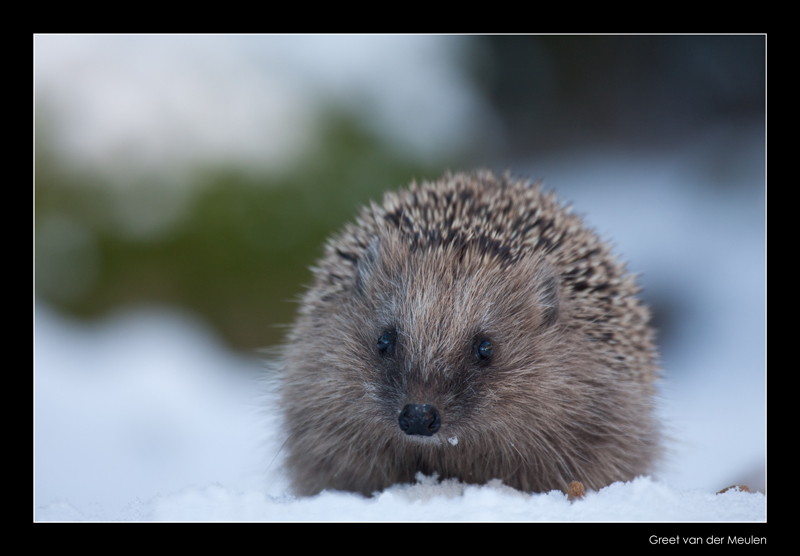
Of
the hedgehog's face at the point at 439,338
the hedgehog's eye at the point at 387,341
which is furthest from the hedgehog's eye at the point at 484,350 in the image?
the hedgehog's eye at the point at 387,341

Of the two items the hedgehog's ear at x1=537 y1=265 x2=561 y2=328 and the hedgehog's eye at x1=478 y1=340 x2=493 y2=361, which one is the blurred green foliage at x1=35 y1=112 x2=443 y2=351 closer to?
the hedgehog's ear at x1=537 y1=265 x2=561 y2=328

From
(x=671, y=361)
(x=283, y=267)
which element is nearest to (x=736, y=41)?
(x=671, y=361)

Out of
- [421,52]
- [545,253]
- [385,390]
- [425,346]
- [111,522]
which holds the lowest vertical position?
[111,522]

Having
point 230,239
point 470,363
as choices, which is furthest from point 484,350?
point 230,239

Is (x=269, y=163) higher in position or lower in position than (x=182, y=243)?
higher

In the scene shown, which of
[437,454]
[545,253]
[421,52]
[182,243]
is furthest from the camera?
[182,243]

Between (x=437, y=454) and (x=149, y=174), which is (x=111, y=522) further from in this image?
(x=149, y=174)

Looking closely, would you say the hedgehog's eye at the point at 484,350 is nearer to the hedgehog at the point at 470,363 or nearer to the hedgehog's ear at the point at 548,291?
the hedgehog at the point at 470,363

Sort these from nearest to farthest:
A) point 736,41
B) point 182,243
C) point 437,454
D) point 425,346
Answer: point 425,346
point 437,454
point 736,41
point 182,243

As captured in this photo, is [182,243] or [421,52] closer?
[421,52]
